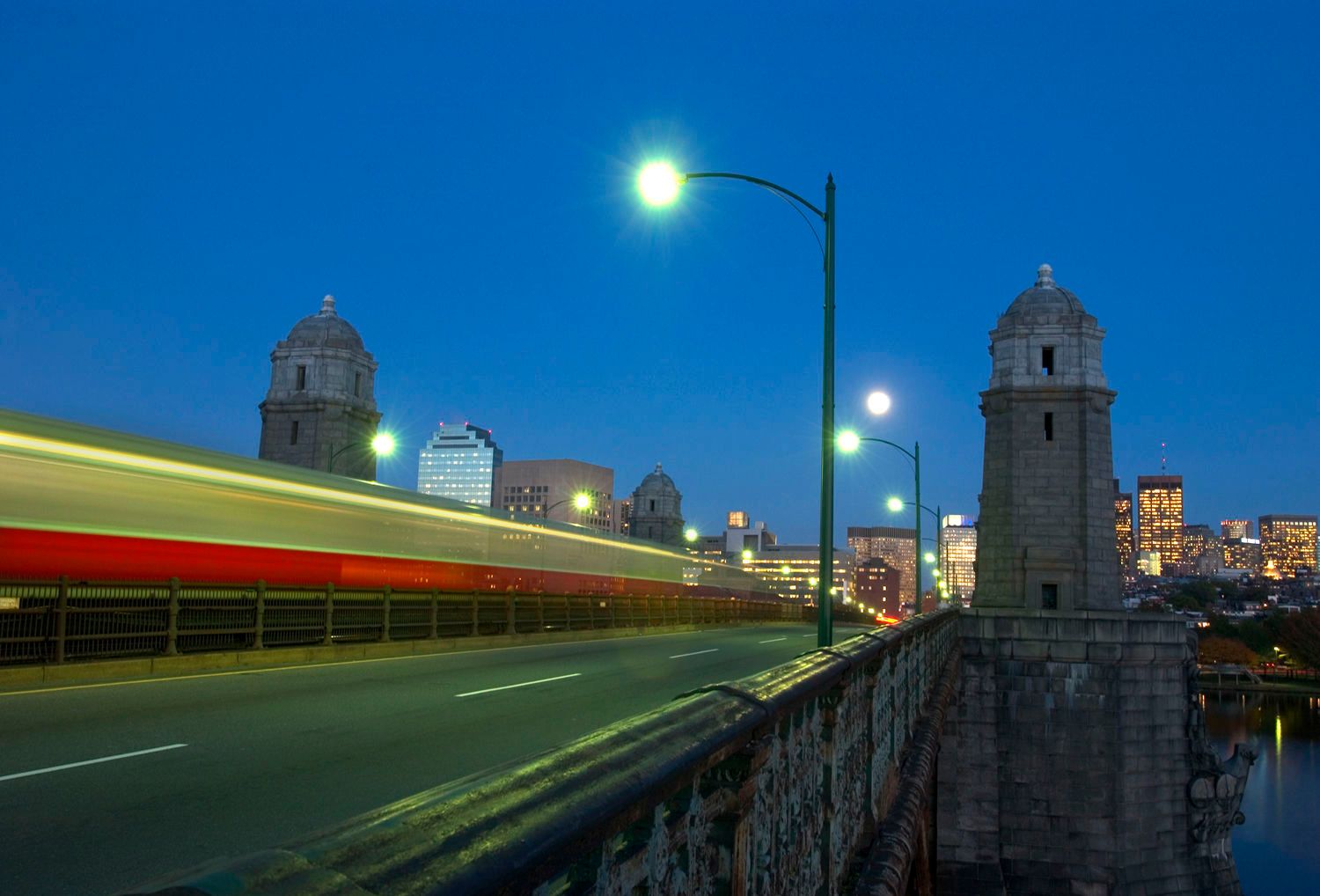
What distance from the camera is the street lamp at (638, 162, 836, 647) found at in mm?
13758

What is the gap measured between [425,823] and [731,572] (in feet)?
214

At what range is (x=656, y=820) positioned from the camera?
8.02 ft

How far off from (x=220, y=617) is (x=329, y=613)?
2592 millimetres

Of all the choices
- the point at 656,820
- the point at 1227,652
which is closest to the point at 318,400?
the point at 656,820

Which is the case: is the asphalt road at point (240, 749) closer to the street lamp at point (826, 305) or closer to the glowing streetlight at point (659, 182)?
the street lamp at point (826, 305)

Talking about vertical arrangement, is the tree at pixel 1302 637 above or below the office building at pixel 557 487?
below

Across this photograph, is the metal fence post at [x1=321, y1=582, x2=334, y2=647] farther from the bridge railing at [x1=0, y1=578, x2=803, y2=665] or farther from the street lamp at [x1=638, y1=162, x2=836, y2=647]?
the street lamp at [x1=638, y1=162, x2=836, y2=647]

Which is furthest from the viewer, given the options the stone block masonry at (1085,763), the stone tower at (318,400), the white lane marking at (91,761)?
the stone tower at (318,400)

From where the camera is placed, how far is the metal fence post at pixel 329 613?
19766mm

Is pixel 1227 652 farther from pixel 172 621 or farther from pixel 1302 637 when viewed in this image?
pixel 172 621

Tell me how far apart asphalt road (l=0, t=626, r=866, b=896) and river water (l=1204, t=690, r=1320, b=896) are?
51.9 meters

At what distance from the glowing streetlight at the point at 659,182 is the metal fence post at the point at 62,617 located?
10.4m

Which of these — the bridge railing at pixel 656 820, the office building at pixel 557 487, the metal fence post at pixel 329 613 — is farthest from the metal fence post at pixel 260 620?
the office building at pixel 557 487

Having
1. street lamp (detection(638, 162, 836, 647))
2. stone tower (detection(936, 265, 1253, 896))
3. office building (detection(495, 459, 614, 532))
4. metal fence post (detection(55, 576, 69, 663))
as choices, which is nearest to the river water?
stone tower (detection(936, 265, 1253, 896))
